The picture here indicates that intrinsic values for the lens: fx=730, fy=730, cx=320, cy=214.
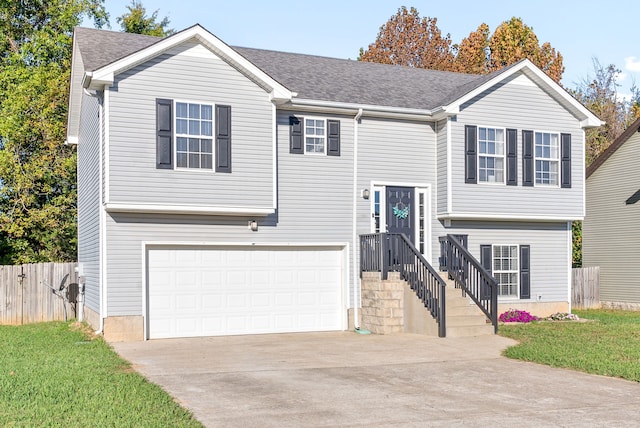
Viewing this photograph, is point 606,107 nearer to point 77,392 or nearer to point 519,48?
point 519,48

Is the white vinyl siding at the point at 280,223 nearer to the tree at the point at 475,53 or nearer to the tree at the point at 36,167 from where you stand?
the tree at the point at 36,167

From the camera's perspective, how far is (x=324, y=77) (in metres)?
19.5

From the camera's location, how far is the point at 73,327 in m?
18.0

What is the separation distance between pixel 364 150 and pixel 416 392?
9564 mm

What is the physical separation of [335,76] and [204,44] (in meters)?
4.93

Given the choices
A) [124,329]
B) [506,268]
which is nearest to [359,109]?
[506,268]

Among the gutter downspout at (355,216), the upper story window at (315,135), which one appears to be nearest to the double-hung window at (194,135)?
the upper story window at (315,135)

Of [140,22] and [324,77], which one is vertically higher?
[140,22]

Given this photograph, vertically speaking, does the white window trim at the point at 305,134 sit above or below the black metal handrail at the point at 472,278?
above

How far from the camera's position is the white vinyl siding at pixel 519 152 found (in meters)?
18.7

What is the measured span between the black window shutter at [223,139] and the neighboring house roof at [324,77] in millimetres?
1112

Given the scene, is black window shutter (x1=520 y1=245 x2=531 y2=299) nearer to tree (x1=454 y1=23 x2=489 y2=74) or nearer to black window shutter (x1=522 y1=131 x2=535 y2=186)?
black window shutter (x1=522 y1=131 x2=535 y2=186)

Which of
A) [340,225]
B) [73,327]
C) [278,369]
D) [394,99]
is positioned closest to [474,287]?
[340,225]

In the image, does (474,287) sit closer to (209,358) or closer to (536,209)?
(536,209)
